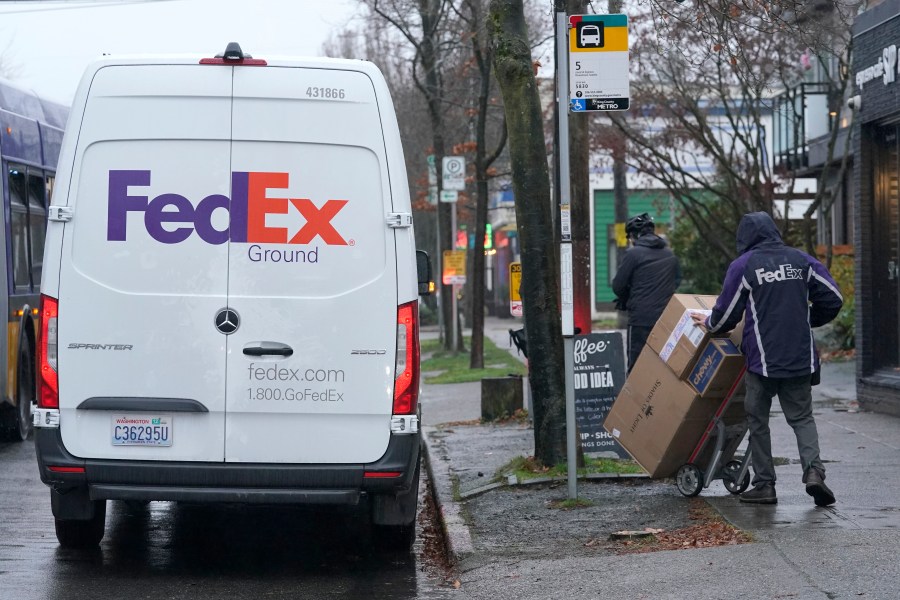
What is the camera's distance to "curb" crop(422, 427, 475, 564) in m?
7.41

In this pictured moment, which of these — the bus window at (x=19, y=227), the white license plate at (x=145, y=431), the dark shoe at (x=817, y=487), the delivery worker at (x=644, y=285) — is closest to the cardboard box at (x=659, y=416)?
the dark shoe at (x=817, y=487)

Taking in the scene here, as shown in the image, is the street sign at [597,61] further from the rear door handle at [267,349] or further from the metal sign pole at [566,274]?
the rear door handle at [267,349]

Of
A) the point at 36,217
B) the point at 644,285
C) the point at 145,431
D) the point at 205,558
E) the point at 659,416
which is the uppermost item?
the point at 36,217

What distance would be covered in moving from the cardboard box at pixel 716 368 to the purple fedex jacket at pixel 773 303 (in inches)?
4.5

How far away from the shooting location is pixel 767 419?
7910 millimetres

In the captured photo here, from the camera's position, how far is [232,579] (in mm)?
6945

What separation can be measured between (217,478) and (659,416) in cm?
300

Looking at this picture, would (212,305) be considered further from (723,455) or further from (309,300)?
(723,455)

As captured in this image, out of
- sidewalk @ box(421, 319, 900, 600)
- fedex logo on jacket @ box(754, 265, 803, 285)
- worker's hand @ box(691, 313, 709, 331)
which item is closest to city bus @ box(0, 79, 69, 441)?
sidewalk @ box(421, 319, 900, 600)

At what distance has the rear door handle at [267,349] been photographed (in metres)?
6.70

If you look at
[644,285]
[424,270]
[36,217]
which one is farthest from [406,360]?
[36,217]

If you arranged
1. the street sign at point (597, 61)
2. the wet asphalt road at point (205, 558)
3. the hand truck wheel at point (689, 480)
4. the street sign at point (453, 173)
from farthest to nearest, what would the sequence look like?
the street sign at point (453, 173) → the street sign at point (597, 61) → the hand truck wheel at point (689, 480) → the wet asphalt road at point (205, 558)

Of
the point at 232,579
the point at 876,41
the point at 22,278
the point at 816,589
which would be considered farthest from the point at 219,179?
the point at 876,41

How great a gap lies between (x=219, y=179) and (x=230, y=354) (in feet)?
2.92
